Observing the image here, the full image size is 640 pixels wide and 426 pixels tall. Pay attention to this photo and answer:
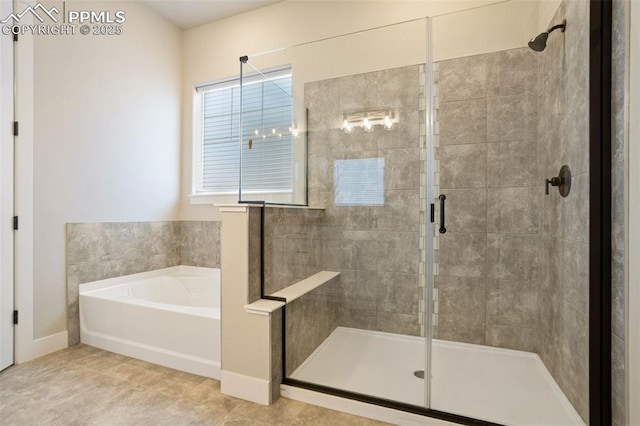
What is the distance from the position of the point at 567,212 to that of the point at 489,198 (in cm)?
53

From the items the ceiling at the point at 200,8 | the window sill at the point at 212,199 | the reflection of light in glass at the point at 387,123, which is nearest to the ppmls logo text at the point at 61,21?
the ceiling at the point at 200,8

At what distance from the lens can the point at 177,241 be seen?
334cm

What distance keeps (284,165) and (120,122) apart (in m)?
1.70

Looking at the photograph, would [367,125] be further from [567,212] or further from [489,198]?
[567,212]

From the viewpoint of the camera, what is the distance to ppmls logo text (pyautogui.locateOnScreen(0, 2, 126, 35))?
206 cm

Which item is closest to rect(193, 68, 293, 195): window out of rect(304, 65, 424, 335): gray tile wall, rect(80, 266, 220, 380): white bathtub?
rect(304, 65, 424, 335): gray tile wall

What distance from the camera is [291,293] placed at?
6.09 ft

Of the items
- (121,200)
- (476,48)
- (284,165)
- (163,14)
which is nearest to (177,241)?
(121,200)

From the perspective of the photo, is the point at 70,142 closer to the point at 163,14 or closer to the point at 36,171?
the point at 36,171

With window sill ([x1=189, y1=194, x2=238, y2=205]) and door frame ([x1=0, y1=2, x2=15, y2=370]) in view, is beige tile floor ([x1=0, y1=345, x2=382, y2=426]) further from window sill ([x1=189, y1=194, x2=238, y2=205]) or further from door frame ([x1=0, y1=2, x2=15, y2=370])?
window sill ([x1=189, y1=194, x2=238, y2=205])

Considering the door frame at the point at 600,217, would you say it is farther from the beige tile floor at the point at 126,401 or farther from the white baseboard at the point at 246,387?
the white baseboard at the point at 246,387

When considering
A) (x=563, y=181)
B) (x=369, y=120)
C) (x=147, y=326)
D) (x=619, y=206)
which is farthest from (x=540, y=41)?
(x=147, y=326)

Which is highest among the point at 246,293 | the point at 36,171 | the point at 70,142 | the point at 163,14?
the point at 163,14

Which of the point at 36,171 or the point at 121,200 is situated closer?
the point at 36,171
